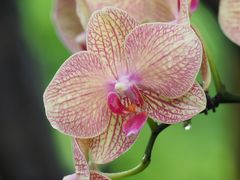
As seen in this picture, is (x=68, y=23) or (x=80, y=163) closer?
(x=80, y=163)

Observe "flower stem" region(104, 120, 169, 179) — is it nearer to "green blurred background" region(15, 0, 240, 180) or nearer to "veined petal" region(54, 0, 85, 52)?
"veined petal" region(54, 0, 85, 52)

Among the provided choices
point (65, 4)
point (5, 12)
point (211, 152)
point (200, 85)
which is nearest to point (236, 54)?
point (5, 12)

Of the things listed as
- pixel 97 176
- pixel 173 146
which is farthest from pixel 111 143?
pixel 173 146

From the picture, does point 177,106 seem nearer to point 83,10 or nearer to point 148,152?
point 148,152

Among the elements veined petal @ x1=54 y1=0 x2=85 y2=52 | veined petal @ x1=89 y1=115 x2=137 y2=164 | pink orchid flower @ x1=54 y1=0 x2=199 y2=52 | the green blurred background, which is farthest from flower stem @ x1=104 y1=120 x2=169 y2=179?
the green blurred background

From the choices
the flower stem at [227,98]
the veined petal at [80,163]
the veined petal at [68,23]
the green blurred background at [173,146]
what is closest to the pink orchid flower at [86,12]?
the veined petal at [68,23]

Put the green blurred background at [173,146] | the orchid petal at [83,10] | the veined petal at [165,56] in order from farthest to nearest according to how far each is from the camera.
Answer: the green blurred background at [173,146] → the orchid petal at [83,10] → the veined petal at [165,56]

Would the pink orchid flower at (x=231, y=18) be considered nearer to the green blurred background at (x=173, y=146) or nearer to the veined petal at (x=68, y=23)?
the veined petal at (x=68, y=23)
